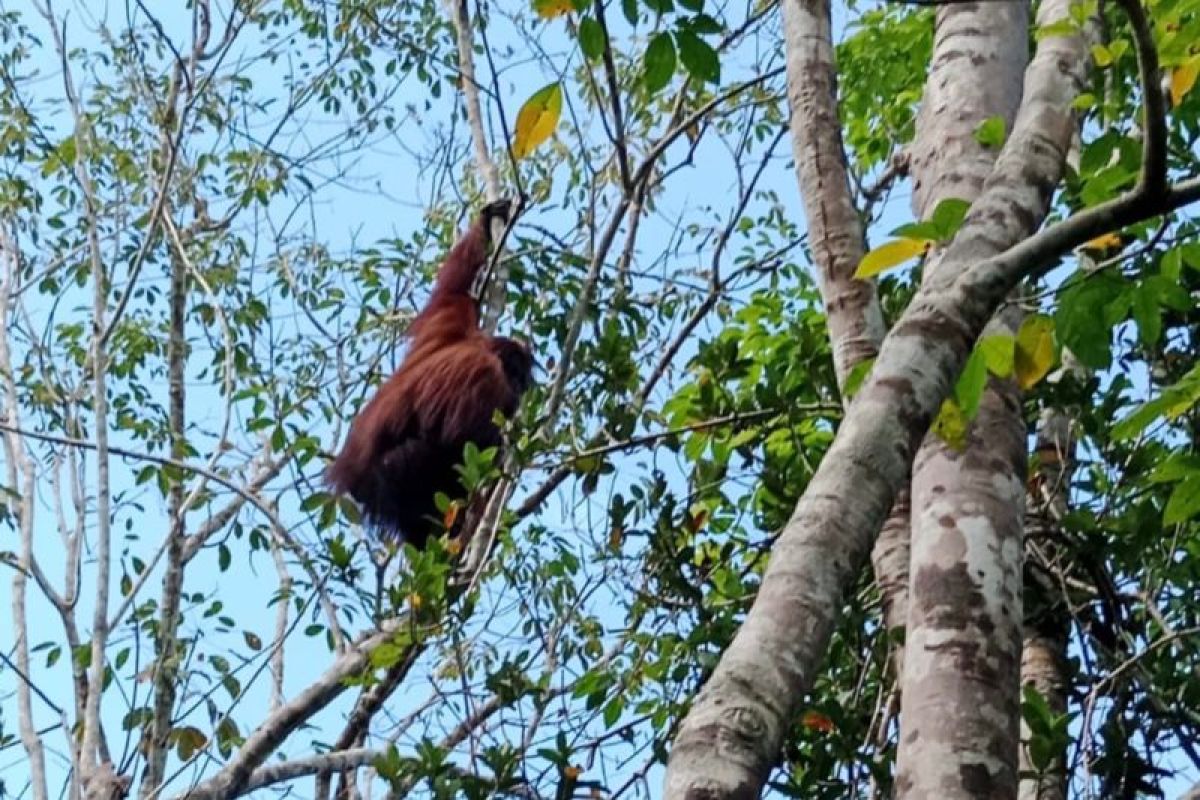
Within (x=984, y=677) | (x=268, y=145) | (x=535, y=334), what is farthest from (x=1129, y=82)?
(x=268, y=145)

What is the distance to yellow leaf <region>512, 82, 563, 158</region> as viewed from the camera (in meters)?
2.17

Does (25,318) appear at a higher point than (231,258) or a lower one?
lower

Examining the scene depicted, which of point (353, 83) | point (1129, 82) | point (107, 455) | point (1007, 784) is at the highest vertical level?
point (353, 83)

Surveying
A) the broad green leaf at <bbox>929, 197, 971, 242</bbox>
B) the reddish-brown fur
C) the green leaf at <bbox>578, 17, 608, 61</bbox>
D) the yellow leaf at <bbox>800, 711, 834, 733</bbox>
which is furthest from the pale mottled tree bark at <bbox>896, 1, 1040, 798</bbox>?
the reddish-brown fur

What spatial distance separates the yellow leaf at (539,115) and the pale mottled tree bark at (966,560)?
0.56m

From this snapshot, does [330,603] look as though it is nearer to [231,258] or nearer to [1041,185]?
[1041,185]

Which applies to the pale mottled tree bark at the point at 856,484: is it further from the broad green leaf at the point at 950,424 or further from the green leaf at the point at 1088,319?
the broad green leaf at the point at 950,424

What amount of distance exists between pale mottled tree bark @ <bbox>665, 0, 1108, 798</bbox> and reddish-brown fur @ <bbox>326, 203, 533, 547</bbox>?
3.69 m

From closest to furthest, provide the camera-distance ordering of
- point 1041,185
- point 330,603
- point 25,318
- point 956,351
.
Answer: point 956,351
point 1041,185
point 330,603
point 25,318

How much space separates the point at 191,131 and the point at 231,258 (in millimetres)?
497

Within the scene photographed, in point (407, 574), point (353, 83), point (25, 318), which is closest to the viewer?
point (407, 574)

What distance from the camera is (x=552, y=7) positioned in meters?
2.14

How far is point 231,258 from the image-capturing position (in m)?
6.18

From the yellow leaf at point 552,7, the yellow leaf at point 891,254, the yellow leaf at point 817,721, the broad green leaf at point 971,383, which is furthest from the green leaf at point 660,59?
the yellow leaf at point 817,721
